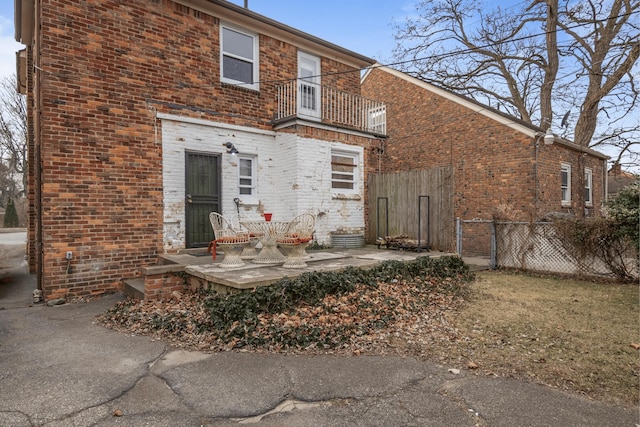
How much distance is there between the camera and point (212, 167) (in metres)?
8.17

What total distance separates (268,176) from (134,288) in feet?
13.4

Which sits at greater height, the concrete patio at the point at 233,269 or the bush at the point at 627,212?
the bush at the point at 627,212

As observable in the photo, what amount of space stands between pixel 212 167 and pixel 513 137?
9017 millimetres

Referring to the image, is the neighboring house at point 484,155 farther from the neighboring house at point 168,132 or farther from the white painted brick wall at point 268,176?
the neighboring house at point 168,132

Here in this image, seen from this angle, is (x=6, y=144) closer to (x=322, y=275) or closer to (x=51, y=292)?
(x=51, y=292)

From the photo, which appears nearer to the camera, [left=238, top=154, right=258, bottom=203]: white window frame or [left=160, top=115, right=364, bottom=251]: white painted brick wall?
[left=160, top=115, right=364, bottom=251]: white painted brick wall

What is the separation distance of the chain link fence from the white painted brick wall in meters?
3.12

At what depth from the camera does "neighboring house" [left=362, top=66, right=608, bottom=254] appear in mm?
11297

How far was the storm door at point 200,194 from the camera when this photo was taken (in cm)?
779

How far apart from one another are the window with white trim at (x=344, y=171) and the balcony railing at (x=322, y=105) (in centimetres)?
81

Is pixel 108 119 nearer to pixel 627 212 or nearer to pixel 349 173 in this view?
pixel 349 173

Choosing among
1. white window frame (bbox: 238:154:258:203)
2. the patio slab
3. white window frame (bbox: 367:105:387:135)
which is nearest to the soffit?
white window frame (bbox: 238:154:258:203)

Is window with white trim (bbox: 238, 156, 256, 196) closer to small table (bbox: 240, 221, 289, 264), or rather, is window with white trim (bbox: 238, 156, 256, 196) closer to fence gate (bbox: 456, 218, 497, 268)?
small table (bbox: 240, 221, 289, 264)

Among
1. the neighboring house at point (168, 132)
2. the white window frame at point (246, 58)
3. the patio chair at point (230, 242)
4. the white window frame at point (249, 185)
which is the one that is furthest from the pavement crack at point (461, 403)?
the white window frame at point (246, 58)
